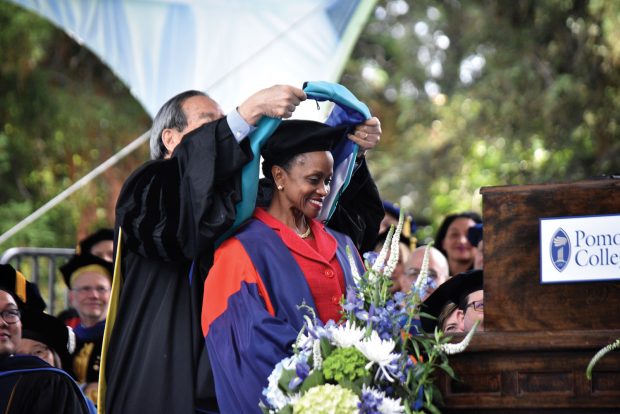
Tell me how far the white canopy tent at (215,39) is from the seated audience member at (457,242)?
1.40m

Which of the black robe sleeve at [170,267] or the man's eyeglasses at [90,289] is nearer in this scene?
the black robe sleeve at [170,267]

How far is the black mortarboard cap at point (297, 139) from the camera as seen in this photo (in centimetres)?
452

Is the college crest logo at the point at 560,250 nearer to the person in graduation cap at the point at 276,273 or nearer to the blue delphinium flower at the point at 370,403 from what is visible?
the blue delphinium flower at the point at 370,403

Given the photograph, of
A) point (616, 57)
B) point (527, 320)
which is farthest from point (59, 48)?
point (527, 320)

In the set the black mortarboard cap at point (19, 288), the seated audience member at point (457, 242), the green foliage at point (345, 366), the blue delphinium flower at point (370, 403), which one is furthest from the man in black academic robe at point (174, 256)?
the seated audience member at point (457, 242)

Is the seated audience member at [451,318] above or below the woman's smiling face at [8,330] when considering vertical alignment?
above

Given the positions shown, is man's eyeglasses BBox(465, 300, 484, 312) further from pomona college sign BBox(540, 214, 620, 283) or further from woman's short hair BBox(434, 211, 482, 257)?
woman's short hair BBox(434, 211, 482, 257)

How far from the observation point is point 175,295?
15.5 feet

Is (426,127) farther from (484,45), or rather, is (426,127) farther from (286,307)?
(286,307)

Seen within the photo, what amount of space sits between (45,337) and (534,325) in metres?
3.51

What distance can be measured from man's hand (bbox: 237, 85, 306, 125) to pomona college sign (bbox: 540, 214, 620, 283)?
3.85ft

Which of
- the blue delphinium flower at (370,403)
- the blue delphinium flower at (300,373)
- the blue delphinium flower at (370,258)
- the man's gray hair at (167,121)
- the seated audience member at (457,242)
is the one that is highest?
the seated audience member at (457,242)

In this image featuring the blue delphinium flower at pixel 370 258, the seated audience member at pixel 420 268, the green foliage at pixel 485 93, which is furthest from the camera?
the green foliage at pixel 485 93

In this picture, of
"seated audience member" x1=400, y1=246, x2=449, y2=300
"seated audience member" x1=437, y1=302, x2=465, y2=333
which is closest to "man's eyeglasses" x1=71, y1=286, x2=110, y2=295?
"seated audience member" x1=400, y1=246, x2=449, y2=300
